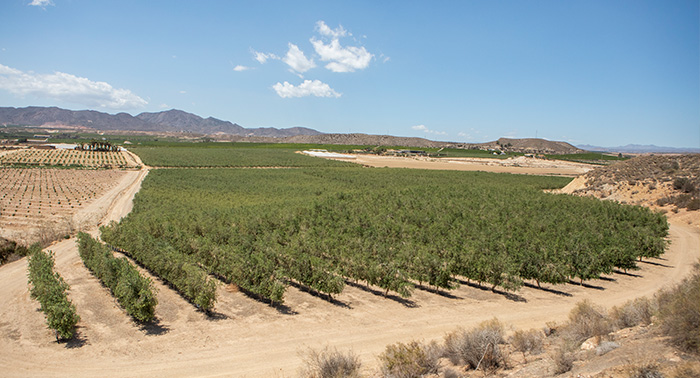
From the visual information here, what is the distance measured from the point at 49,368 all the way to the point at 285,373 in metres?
9.73

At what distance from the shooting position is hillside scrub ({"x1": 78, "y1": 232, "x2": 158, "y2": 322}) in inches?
745

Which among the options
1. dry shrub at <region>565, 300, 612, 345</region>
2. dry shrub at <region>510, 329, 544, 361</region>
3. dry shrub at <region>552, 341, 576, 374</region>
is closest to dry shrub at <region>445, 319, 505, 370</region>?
dry shrub at <region>510, 329, 544, 361</region>

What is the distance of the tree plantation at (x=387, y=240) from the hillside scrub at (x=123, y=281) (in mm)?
2242

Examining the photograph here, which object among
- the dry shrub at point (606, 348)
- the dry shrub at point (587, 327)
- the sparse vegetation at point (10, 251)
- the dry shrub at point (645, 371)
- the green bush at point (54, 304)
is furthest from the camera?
the sparse vegetation at point (10, 251)

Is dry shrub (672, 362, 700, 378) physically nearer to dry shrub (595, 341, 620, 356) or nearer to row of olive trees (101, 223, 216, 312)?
dry shrub (595, 341, 620, 356)

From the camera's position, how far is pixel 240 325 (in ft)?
64.4

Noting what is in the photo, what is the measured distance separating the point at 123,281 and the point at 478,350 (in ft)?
58.6

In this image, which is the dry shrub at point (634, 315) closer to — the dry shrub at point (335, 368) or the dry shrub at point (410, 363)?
the dry shrub at point (410, 363)

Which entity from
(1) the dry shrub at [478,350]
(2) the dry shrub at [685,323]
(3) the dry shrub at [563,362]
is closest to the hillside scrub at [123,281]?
(1) the dry shrub at [478,350]

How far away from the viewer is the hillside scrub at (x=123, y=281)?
18.9m

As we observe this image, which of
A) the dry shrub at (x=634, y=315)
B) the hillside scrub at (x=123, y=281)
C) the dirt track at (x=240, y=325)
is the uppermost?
the dry shrub at (x=634, y=315)

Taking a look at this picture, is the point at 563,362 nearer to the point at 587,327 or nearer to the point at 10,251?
the point at 587,327

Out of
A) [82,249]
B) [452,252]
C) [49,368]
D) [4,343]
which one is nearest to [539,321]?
[452,252]

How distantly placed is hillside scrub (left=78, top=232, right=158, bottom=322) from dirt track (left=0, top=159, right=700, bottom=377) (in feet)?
2.52
